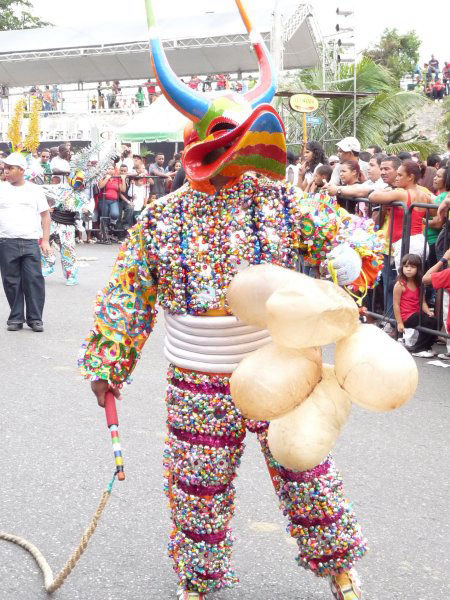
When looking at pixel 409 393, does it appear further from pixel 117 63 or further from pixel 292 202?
pixel 117 63

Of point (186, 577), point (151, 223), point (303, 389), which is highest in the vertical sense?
point (151, 223)

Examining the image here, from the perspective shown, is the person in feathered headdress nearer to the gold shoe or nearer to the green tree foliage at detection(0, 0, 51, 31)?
the gold shoe

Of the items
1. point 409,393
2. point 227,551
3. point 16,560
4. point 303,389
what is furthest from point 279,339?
point 16,560

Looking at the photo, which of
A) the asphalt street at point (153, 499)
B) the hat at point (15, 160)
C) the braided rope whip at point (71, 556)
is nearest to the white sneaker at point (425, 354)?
the asphalt street at point (153, 499)

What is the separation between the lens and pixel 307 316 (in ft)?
7.46

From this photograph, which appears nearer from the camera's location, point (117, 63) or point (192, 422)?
point (192, 422)

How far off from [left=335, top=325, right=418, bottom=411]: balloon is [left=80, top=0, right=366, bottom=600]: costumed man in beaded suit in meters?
0.59

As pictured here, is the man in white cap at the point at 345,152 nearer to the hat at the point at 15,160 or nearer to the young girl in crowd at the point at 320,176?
the young girl in crowd at the point at 320,176

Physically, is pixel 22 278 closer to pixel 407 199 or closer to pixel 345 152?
pixel 345 152

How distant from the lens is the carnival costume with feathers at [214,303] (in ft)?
9.02

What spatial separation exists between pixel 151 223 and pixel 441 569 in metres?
1.83

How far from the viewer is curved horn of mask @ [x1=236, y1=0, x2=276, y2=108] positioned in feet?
9.32

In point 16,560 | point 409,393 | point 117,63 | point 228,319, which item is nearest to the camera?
point 409,393

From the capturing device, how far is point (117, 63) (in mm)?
31156
